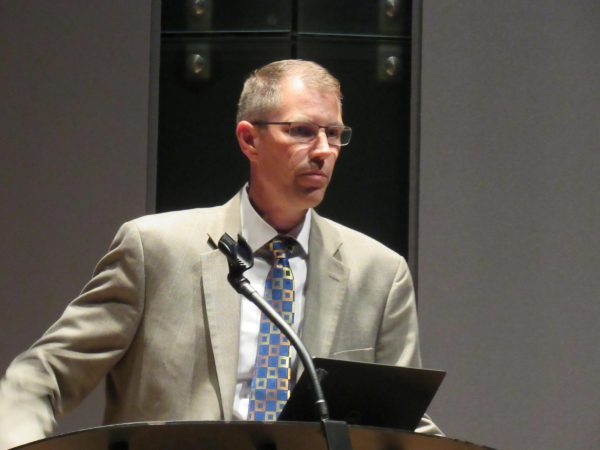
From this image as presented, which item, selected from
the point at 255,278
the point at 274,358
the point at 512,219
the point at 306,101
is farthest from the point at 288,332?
the point at 512,219

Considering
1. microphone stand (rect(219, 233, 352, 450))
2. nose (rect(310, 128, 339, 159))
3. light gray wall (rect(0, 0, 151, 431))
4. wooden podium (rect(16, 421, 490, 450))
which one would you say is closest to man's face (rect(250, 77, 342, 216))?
nose (rect(310, 128, 339, 159))

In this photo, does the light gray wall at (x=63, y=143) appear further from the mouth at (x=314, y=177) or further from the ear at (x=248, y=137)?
the mouth at (x=314, y=177)

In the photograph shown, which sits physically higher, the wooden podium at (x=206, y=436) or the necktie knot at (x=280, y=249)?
the necktie knot at (x=280, y=249)

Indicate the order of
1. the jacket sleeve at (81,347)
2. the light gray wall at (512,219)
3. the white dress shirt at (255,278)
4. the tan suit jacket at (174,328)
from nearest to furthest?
1. the jacket sleeve at (81,347)
2. the tan suit jacket at (174,328)
3. the white dress shirt at (255,278)
4. the light gray wall at (512,219)

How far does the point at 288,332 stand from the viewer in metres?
2.01

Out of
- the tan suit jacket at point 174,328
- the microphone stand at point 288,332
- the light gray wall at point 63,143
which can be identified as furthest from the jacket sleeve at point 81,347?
the light gray wall at point 63,143

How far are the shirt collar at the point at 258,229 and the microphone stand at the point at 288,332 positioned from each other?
627 mm

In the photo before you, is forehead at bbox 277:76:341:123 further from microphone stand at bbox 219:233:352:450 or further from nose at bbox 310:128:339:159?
microphone stand at bbox 219:233:352:450

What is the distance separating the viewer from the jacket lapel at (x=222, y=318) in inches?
103

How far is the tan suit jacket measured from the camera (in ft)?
8.37

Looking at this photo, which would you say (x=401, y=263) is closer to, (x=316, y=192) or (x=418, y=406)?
(x=316, y=192)

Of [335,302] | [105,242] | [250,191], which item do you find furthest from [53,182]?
[335,302]

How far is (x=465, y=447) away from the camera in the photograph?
71.5 inches

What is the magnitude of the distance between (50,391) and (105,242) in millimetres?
1515
